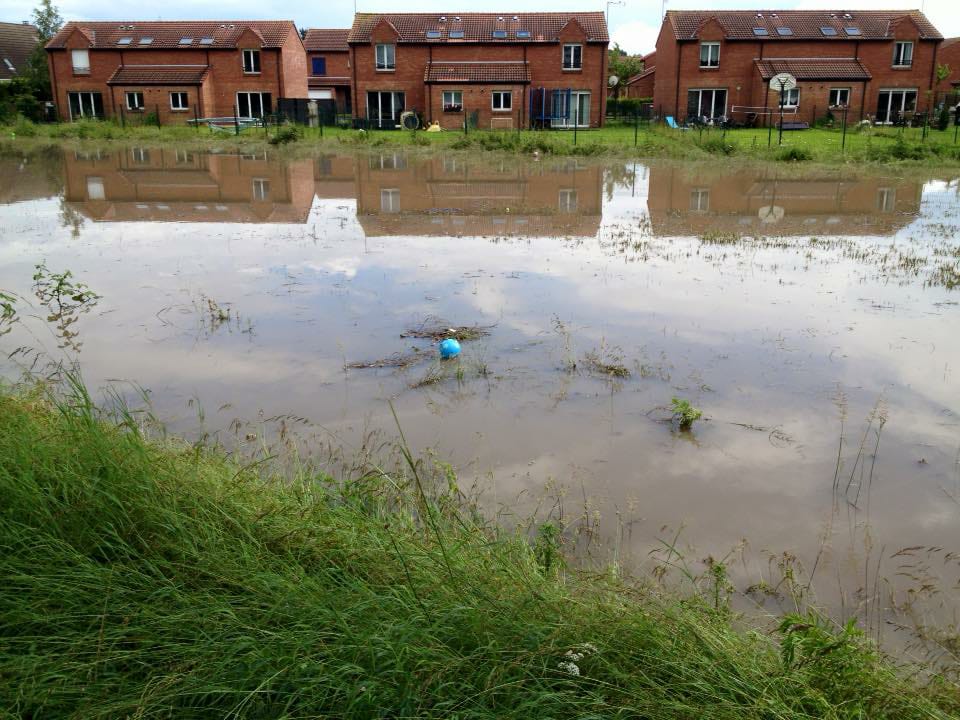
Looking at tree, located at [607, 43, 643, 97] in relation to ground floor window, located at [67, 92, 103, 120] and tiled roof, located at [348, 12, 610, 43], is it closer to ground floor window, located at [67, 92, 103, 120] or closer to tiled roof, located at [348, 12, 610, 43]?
tiled roof, located at [348, 12, 610, 43]

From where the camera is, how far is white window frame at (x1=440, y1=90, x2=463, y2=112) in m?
40.3

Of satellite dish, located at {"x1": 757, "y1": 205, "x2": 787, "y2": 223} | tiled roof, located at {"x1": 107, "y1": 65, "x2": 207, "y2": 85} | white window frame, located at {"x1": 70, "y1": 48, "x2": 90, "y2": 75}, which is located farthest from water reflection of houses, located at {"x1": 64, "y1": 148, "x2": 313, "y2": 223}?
white window frame, located at {"x1": 70, "y1": 48, "x2": 90, "y2": 75}

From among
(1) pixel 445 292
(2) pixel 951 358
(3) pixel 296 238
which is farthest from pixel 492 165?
(2) pixel 951 358

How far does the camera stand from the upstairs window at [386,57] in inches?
1629

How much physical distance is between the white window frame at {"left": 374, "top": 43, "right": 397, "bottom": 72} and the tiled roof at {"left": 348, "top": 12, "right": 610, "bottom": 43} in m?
0.68

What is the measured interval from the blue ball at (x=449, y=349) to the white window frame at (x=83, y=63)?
43633mm

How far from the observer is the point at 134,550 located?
3412 mm

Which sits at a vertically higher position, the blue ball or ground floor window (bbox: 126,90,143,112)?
ground floor window (bbox: 126,90,143,112)

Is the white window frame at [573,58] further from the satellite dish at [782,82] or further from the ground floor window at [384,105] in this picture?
the satellite dish at [782,82]

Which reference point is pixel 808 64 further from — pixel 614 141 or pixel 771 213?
pixel 771 213

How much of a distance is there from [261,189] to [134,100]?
28.6 m

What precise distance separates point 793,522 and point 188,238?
11.1 m

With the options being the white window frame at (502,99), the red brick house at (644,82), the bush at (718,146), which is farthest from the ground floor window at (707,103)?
the bush at (718,146)

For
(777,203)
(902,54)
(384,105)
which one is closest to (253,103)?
(384,105)
